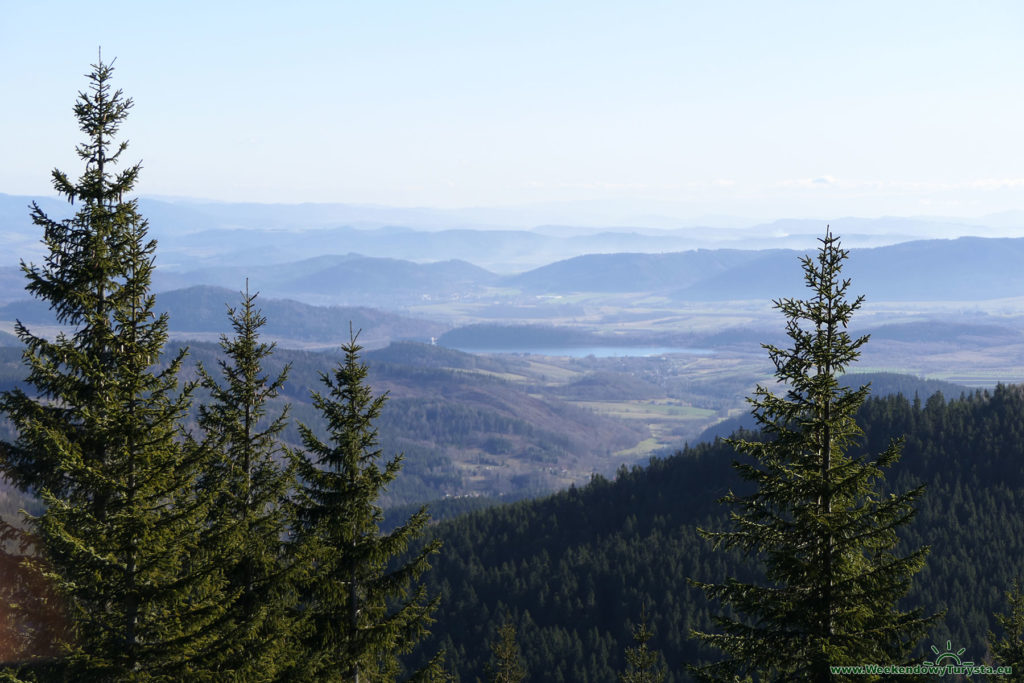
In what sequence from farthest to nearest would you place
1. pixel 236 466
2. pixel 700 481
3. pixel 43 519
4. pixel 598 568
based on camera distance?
pixel 700 481 → pixel 598 568 → pixel 236 466 → pixel 43 519

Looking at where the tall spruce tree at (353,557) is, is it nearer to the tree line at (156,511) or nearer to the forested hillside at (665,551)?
the tree line at (156,511)

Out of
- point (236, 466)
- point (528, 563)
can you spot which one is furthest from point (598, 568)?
point (236, 466)

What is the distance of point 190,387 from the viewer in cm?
2070

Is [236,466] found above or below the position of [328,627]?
above

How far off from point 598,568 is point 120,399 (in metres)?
149

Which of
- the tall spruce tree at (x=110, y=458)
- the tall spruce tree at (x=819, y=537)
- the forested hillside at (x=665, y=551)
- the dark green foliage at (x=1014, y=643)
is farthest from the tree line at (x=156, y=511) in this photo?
the forested hillside at (x=665, y=551)

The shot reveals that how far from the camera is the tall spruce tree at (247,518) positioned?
19.8 m

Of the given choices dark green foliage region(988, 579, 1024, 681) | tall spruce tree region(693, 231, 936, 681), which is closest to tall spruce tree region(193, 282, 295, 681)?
tall spruce tree region(693, 231, 936, 681)

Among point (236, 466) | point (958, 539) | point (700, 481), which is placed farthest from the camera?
point (700, 481)

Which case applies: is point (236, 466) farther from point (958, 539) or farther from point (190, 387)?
point (958, 539)

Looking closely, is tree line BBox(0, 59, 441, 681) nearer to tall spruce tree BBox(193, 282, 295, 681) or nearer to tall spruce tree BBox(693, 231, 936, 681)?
tall spruce tree BBox(193, 282, 295, 681)

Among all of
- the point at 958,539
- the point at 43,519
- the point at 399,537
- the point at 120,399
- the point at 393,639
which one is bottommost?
the point at 958,539

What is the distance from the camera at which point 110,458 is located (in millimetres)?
19969

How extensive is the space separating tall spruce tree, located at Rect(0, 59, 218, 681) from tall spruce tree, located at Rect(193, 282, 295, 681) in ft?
2.53
